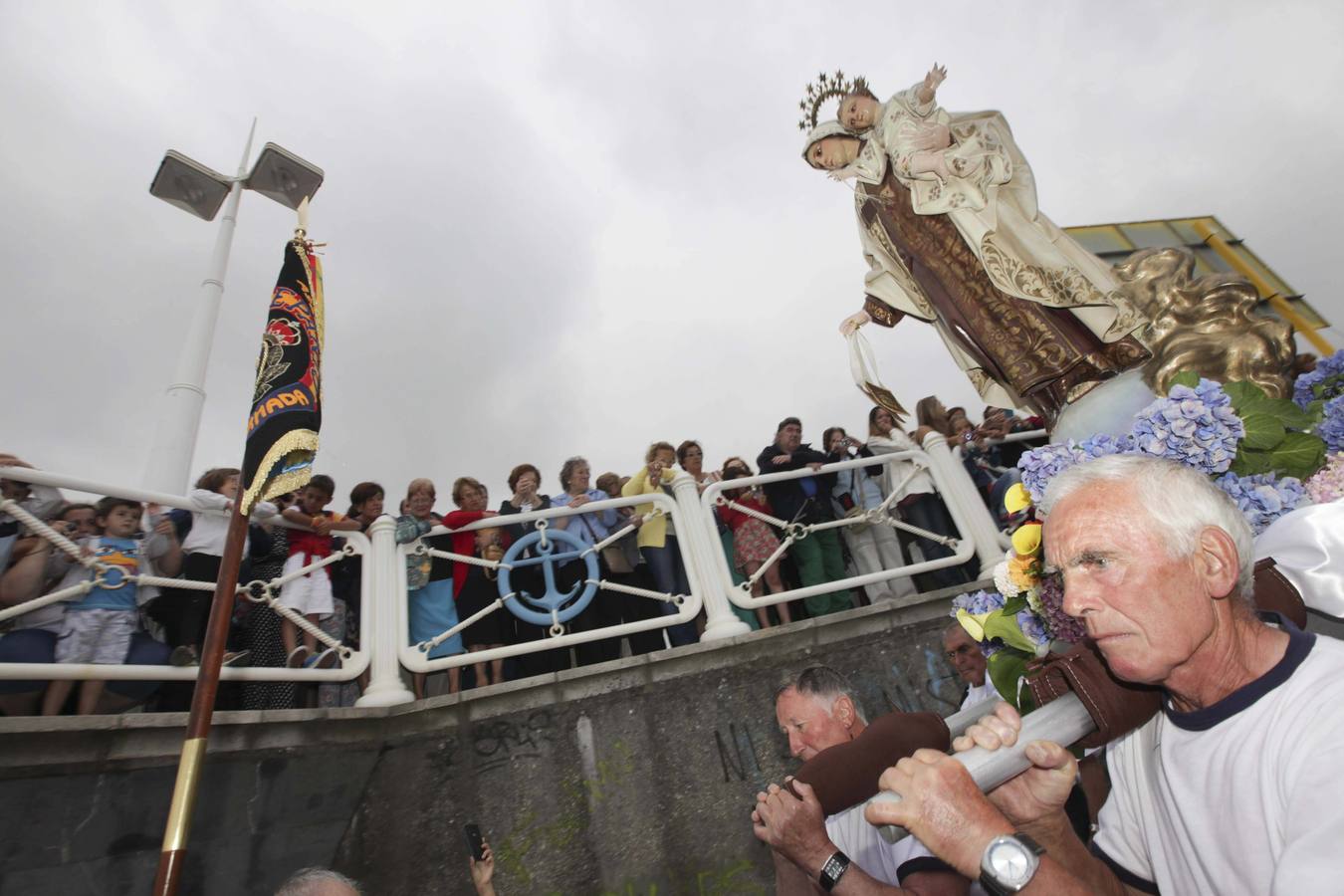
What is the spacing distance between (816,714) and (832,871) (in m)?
0.69

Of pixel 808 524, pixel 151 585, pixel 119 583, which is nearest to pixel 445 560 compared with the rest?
pixel 151 585

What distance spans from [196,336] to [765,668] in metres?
5.70

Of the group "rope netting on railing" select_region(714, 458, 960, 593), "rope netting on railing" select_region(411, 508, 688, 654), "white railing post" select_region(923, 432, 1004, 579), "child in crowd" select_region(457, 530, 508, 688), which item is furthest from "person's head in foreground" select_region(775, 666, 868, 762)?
"white railing post" select_region(923, 432, 1004, 579)

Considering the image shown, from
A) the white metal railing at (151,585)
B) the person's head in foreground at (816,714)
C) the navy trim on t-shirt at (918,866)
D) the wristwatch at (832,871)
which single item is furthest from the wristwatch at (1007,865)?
the white metal railing at (151,585)

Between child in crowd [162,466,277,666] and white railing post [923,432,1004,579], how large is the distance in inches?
184

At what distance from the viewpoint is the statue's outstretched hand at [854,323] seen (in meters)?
4.61

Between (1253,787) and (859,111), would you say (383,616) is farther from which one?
(859,111)

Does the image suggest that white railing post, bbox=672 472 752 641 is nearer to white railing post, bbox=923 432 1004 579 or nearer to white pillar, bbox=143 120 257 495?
white railing post, bbox=923 432 1004 579

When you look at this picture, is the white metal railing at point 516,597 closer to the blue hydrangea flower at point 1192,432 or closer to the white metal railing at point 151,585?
the white metal railing at point 151,585

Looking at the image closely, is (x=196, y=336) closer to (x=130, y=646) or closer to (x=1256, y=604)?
(x=130, y=646)

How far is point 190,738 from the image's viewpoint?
262 centimetres

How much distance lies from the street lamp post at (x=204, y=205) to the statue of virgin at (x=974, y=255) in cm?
519

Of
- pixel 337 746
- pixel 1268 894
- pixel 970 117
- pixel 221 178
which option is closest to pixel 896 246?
pixel 970 117

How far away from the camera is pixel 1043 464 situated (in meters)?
1.95
